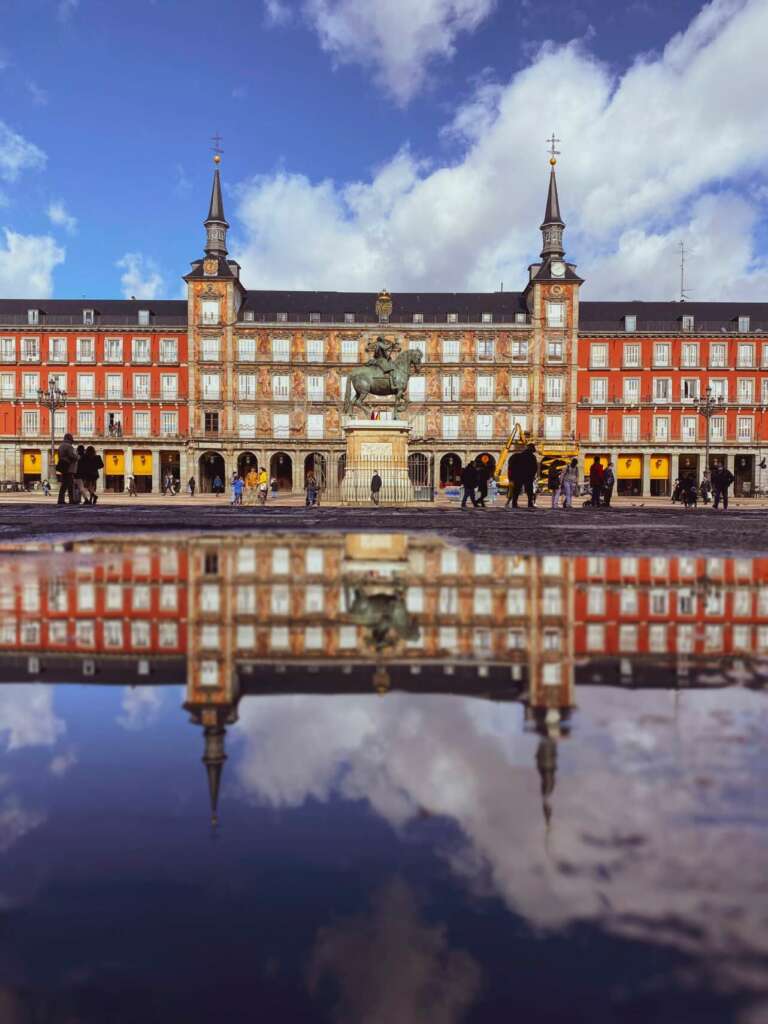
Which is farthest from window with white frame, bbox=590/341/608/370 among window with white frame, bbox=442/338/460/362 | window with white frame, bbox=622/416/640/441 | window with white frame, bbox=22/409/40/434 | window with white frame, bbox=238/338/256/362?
window with white frame, bbox=22/409/40/434

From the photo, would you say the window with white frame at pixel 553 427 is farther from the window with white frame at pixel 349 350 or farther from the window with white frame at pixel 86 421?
the window with white frame at pixel 86 421

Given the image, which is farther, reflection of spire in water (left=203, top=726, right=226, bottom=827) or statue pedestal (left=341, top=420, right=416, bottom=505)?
statue pedestal (left=341, top=420, right=416, bottom=505)

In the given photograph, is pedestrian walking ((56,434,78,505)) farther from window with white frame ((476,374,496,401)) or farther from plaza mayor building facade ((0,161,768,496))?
window with white frame ((476,374,496,401))

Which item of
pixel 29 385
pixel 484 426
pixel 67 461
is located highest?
pixel 29 385

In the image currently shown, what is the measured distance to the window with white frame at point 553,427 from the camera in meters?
48.0

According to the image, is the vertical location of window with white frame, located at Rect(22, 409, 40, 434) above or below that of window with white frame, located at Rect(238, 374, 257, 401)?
below

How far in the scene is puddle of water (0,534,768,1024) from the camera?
90 cm

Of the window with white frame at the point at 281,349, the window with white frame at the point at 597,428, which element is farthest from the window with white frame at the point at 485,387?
the window with white frame at the point at 281,349

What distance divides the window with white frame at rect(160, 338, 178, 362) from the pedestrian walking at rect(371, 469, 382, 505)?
30900 mm

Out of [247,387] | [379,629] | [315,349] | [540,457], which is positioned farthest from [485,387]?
[379,629]

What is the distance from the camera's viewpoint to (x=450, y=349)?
1887 inches

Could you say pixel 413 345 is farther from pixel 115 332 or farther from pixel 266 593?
pixel 266 593

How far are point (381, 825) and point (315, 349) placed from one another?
47798mm

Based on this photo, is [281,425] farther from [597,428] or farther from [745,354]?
[745,354]
